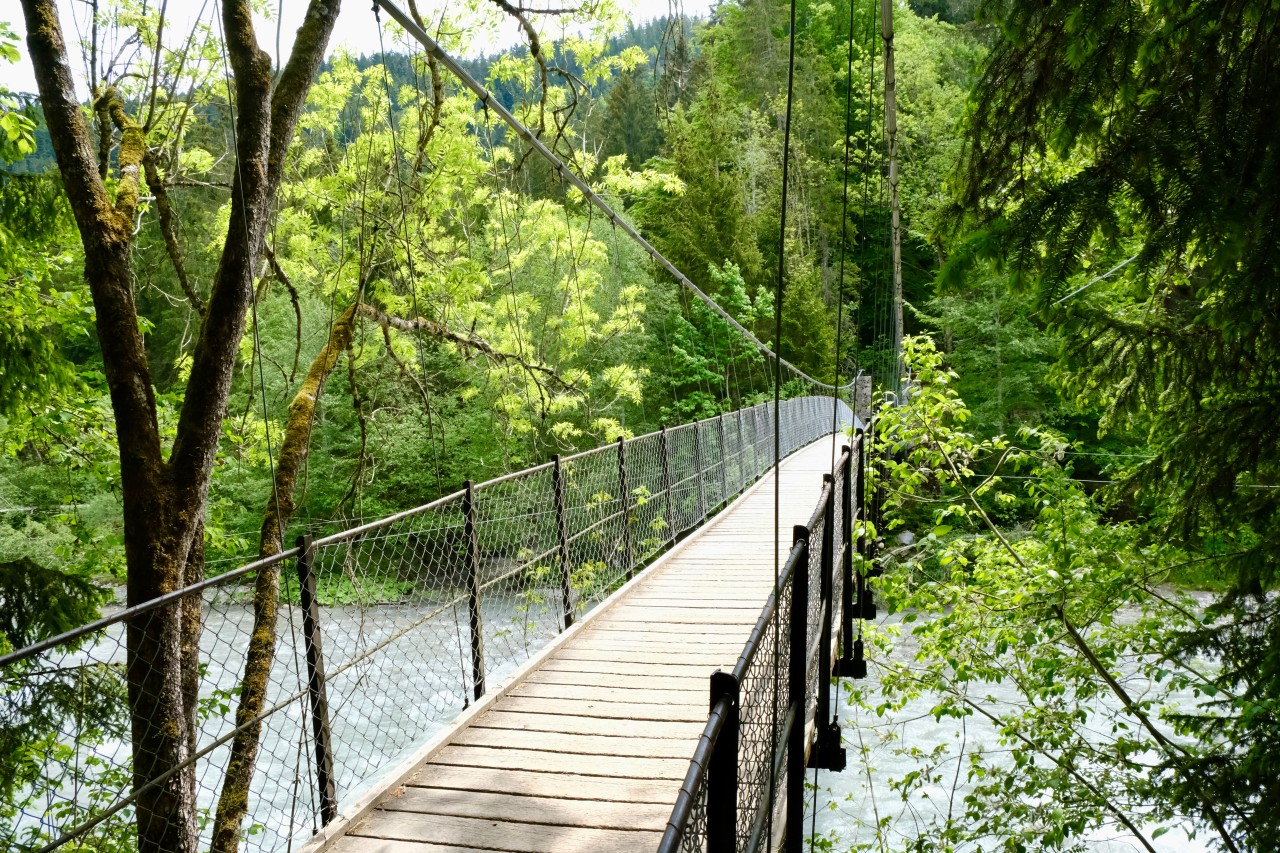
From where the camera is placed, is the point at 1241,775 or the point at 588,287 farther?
the point at 588,287

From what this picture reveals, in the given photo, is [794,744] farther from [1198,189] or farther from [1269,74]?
[1269,74]

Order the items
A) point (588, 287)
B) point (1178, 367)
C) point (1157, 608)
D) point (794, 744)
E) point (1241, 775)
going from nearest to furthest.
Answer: point (1241, 775), point (794, 744), point (1178, 367), point (1157, 608), point (588, 287)

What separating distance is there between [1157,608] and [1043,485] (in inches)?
29.2

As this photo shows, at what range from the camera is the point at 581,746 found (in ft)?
8.68

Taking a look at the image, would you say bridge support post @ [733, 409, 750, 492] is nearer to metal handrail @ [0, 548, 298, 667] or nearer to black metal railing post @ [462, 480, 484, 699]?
black metal railing post @ [462, 480, 484, 699]

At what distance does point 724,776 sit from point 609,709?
1.76 metres

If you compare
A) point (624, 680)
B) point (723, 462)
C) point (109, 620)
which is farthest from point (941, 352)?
point (109, 620)

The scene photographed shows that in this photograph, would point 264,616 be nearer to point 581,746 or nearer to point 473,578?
point 473,578

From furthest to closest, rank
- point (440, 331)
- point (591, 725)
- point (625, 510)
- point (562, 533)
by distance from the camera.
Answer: point (440, 331)
point (625, 510)
point (562, 533)
point (591, 725)

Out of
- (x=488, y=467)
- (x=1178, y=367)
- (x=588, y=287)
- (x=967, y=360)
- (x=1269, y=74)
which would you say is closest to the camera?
(x=1269, y=74)

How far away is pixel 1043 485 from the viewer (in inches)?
161

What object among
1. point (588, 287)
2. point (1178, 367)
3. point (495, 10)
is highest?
point (495, 10)

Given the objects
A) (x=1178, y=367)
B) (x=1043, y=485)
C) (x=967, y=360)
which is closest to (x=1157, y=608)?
(x=1043, y=485)

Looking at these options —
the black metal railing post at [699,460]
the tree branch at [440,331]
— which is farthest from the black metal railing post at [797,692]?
the black metal railing post at [699,460]
